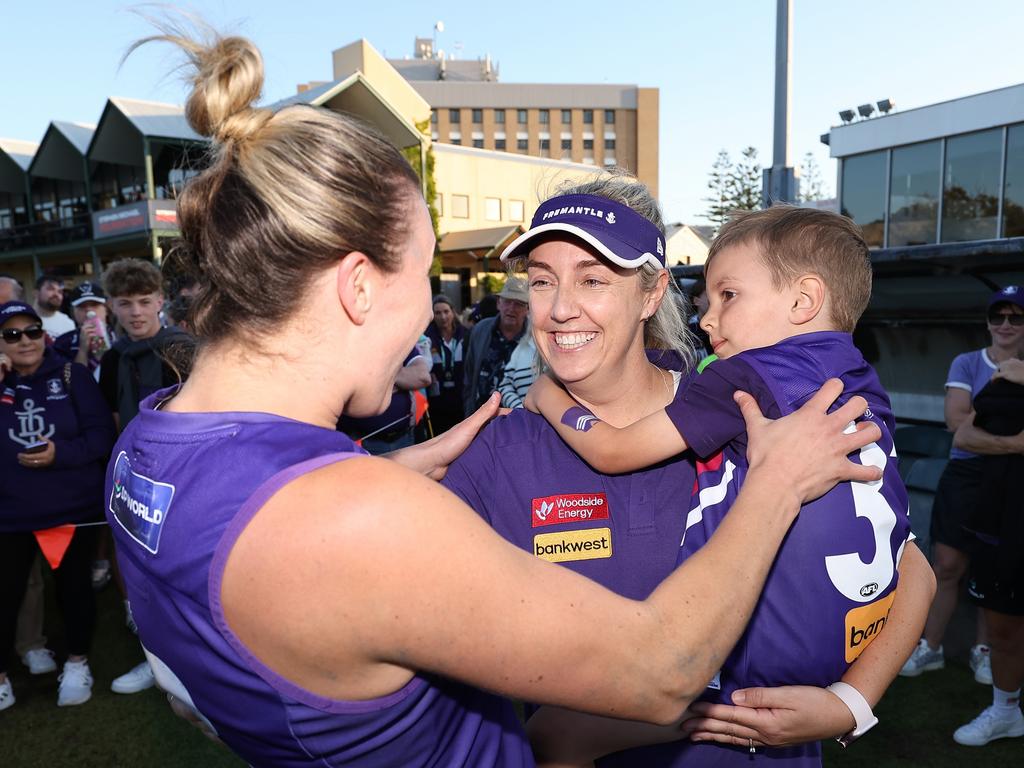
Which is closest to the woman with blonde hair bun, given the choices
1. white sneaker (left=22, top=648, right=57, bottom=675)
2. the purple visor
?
the purple visor

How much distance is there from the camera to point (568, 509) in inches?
71.1

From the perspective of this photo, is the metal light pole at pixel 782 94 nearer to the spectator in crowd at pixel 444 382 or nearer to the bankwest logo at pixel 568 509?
the spectator in crowd at pixel 444 382

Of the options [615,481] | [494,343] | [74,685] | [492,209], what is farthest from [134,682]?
[492,209]

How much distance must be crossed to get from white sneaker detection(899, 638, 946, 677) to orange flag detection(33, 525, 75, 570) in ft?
18.2

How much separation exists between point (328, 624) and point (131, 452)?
0.49 m

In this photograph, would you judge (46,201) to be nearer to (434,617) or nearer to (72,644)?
(72,644)

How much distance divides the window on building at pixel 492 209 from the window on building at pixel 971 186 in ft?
92.0

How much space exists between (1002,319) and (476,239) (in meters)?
28.6

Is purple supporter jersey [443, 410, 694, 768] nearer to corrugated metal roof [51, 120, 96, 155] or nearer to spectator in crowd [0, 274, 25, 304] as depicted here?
spectator in crowd [0, 274, 25, 304]

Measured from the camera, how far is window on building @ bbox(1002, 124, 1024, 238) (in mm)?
12984

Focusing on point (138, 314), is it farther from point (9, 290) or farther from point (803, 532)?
point (803, 532)

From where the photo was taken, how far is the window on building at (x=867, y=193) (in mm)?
14953

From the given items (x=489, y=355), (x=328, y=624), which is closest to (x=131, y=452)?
(x=328, y=624)

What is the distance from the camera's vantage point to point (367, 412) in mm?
1217
